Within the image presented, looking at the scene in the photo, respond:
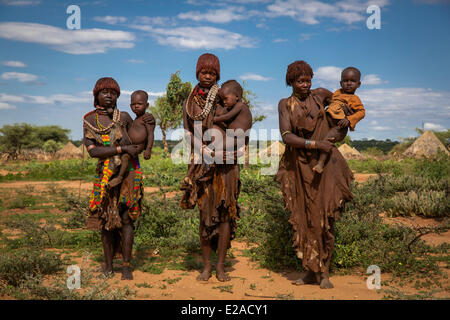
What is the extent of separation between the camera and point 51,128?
44281 mm

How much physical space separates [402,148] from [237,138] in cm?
3162

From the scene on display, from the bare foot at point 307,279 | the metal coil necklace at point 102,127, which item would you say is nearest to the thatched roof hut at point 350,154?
the bare foot at point 307,279

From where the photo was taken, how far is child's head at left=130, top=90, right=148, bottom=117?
4.74m

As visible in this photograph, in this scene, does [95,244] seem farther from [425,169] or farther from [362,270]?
[425,169]

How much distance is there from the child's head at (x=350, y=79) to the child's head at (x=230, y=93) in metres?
1.19

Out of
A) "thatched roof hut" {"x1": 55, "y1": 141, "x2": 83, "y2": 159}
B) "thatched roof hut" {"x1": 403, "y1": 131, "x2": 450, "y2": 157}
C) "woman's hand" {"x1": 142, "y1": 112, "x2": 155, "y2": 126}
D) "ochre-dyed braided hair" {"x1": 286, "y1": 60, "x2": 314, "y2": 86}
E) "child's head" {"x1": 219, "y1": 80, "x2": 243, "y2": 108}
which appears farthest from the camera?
"thatched roof hut" {"x1": 55, "y1": 141, "x2": 83, "y2": 159}

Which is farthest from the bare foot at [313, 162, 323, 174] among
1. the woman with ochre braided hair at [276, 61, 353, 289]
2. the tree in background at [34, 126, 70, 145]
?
the tree in background at [34, 126, 70, 145]

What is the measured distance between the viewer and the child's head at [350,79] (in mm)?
4234

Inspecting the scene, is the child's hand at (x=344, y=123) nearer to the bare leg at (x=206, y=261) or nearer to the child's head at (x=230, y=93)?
the child's head at (x=230, y=93)

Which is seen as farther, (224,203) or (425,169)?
(425,169)

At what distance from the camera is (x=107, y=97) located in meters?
4.64

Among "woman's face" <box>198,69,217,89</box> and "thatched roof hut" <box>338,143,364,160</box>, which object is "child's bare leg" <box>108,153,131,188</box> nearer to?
"woman's face" <box>198,69,217,89</box>

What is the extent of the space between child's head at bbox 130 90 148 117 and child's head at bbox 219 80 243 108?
99 cm

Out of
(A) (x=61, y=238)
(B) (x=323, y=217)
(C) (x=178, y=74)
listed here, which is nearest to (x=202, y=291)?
(B) (x=323, y=217)
